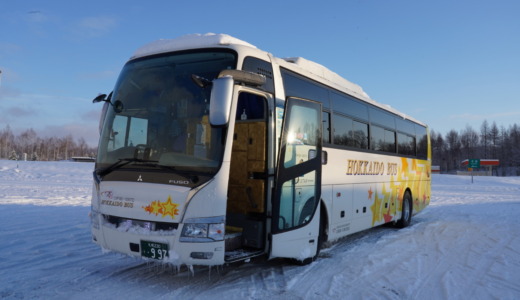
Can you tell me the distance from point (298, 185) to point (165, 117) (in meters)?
2.53

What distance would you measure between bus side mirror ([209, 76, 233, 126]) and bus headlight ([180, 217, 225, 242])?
133cm

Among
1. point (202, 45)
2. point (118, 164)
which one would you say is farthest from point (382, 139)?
point (118, 164)

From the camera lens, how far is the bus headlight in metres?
5.09

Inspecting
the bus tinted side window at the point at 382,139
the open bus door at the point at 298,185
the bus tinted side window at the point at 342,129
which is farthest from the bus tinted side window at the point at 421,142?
the open bus door at the point at 298,185

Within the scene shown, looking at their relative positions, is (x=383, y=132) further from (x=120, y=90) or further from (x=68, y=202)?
(x=68, y=202)

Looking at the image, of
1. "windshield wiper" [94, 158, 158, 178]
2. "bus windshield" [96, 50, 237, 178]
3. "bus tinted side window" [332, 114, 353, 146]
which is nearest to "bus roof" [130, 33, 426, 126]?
"bus windshield" [96, 50, 237, 178]

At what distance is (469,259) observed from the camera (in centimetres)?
761

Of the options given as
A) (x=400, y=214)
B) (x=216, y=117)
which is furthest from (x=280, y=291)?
(x=400, y=214)

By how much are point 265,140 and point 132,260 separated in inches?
129

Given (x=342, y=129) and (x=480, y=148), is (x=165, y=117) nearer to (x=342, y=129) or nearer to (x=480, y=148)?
(x=342, y=129)

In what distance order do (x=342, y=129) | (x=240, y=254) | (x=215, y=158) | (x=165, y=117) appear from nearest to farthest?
(x=215, y=158) < (x=165, y=117) < (x=240, y=254) < (x=342, y=129)

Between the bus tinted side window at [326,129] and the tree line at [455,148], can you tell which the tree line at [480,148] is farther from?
the bus tinted side window at [326,129]

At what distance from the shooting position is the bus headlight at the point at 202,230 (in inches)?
201

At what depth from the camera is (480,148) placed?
117938 mm
